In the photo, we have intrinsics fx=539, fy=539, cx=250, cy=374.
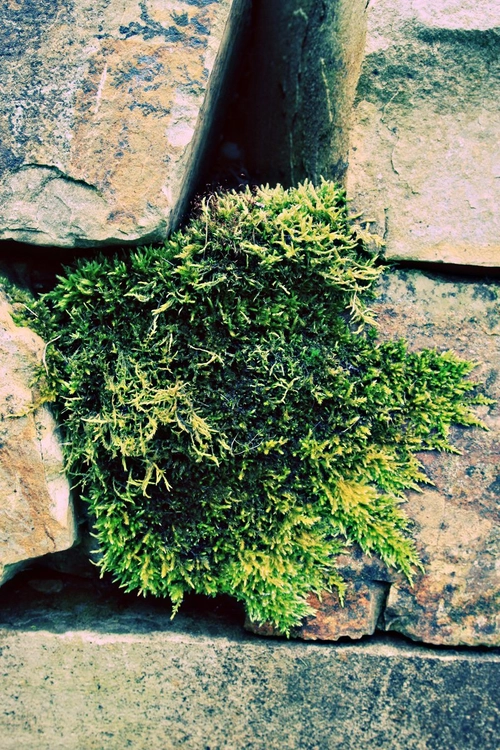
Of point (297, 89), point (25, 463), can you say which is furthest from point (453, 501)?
point (297, 89)

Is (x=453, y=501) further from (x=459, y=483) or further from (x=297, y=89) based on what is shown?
(x=297, y=89)

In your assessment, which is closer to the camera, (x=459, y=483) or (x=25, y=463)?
(x=25, y=463)

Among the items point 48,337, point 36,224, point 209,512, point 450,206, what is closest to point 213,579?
Result: point 209,512

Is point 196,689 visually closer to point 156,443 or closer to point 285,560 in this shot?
point 285,560

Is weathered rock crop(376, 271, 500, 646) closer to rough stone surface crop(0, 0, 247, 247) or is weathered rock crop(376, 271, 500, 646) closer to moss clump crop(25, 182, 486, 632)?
moss clump crop(25, 182, 486, 632)

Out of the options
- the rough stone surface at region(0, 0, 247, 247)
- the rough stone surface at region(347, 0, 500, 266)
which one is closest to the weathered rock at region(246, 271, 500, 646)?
the rough stone surface at region(347, 0, 500, 266)

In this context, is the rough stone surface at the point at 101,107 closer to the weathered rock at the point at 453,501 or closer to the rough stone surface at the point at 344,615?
the weathered rock at the point at 453,501
